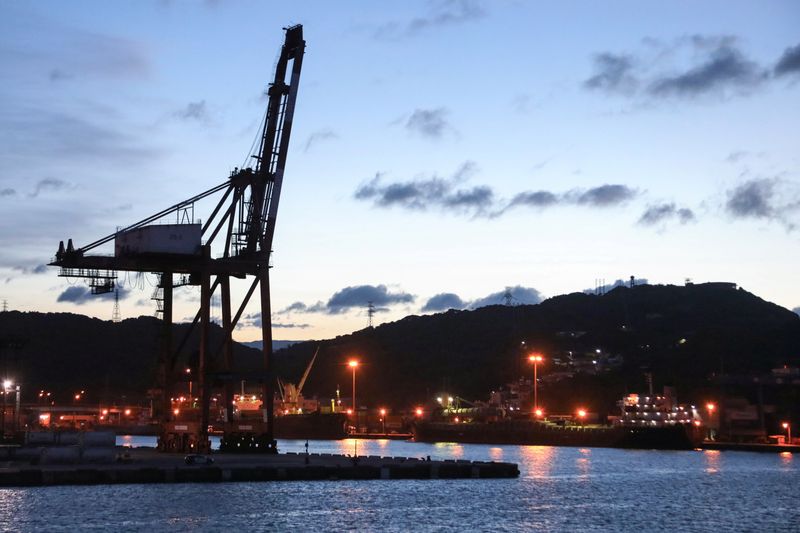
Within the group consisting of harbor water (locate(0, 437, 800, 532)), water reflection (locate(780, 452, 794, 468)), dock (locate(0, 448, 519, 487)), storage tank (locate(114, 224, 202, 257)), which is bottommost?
water reflection (locate(780, 452, 794, 468))

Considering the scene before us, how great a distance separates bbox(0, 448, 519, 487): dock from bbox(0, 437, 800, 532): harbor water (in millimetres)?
747

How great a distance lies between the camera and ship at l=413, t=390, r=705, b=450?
14062 cm

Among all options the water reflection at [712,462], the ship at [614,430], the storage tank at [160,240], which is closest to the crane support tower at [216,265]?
the storage tank at [160,240]

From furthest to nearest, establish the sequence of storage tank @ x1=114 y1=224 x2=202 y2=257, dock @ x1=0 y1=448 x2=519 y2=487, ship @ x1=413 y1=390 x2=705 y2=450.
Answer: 1. ship @ x1=413 y1=390 x2=705 y2=450
2. storage tank @ x1=114 y1=224 x2=202 y2=257
3. dock @ x1=0 y1=448 x2=519 y2=487

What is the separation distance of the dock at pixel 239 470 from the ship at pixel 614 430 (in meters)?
74.0

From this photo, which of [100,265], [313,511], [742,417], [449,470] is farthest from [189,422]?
[742,417]

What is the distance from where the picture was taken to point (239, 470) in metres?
61.0

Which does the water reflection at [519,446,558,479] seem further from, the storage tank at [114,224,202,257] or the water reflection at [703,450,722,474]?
the storage tank at [114,224,202,257]

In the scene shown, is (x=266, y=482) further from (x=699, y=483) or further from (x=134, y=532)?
(x=699, y=483)

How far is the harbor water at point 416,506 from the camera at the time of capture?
160ft

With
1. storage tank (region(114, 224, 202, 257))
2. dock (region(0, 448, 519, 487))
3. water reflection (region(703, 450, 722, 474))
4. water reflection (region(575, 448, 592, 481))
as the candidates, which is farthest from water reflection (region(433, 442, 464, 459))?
storage tank (region(114, 224, 202, 257))

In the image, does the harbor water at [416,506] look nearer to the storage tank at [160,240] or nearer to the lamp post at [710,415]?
the storage tank at [160,240]

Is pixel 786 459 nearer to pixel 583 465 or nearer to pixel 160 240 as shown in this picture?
pixel 583 465

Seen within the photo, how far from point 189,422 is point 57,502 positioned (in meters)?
24.6
